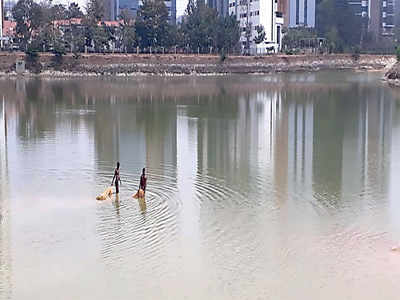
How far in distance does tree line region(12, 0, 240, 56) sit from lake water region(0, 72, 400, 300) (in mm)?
36250

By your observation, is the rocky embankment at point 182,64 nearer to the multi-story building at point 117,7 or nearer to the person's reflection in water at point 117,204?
the multi-story building at point 117,7

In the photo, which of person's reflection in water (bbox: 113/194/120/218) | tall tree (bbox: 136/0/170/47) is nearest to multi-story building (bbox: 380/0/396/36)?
tall tree (bbox: 136/0/170/47)

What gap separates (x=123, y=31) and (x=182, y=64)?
639 centimetres

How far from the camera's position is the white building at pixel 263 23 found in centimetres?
7944

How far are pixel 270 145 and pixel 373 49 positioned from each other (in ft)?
236

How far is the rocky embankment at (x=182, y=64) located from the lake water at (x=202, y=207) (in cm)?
3348

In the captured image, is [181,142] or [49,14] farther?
[49,14]

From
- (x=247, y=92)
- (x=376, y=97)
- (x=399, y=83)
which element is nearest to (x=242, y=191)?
(x=376, y=97)

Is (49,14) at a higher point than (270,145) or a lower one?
higher

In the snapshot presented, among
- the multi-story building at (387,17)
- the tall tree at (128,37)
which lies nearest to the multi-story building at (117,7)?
the multi-story building at (387,17)

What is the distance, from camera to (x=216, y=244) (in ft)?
44.4

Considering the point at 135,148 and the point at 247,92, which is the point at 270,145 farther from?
the point at 247,92

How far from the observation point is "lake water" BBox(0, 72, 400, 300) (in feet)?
38.6

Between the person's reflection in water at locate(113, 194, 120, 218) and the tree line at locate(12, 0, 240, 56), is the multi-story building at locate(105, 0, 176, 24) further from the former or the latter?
the person's reflection in water at locate(113, 194, 120, 218)
